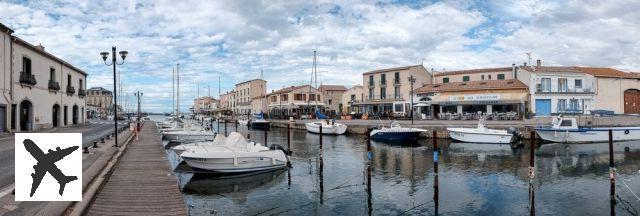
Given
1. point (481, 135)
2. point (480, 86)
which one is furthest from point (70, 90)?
point (480, 86)

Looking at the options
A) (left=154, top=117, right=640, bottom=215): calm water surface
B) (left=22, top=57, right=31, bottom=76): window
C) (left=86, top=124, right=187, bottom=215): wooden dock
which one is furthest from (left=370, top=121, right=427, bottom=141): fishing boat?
(left=22, top=57, right=31, bottom=76): window

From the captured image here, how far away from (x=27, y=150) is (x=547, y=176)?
2183cm

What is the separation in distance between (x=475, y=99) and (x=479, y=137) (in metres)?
18.6

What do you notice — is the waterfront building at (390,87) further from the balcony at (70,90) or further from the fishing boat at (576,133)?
the balcony at (70,90)

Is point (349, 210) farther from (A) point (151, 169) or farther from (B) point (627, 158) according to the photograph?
(B) point (627, 158)

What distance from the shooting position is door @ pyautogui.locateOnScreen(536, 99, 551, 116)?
54031 mm

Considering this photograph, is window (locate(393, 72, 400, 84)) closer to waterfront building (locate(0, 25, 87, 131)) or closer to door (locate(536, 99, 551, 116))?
door (locate(536, 99, 551, 116))

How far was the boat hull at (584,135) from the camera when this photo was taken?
3712 centimetres

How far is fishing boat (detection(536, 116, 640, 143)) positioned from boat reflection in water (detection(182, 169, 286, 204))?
2660cm

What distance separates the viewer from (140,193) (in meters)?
12.3

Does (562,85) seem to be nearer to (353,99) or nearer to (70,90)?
(353,99)

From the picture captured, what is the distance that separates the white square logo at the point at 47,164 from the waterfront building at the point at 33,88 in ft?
95.8

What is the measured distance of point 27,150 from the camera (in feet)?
23.0

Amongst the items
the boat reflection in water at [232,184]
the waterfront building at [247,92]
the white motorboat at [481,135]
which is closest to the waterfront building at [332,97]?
the waterfront building at [247,92]
